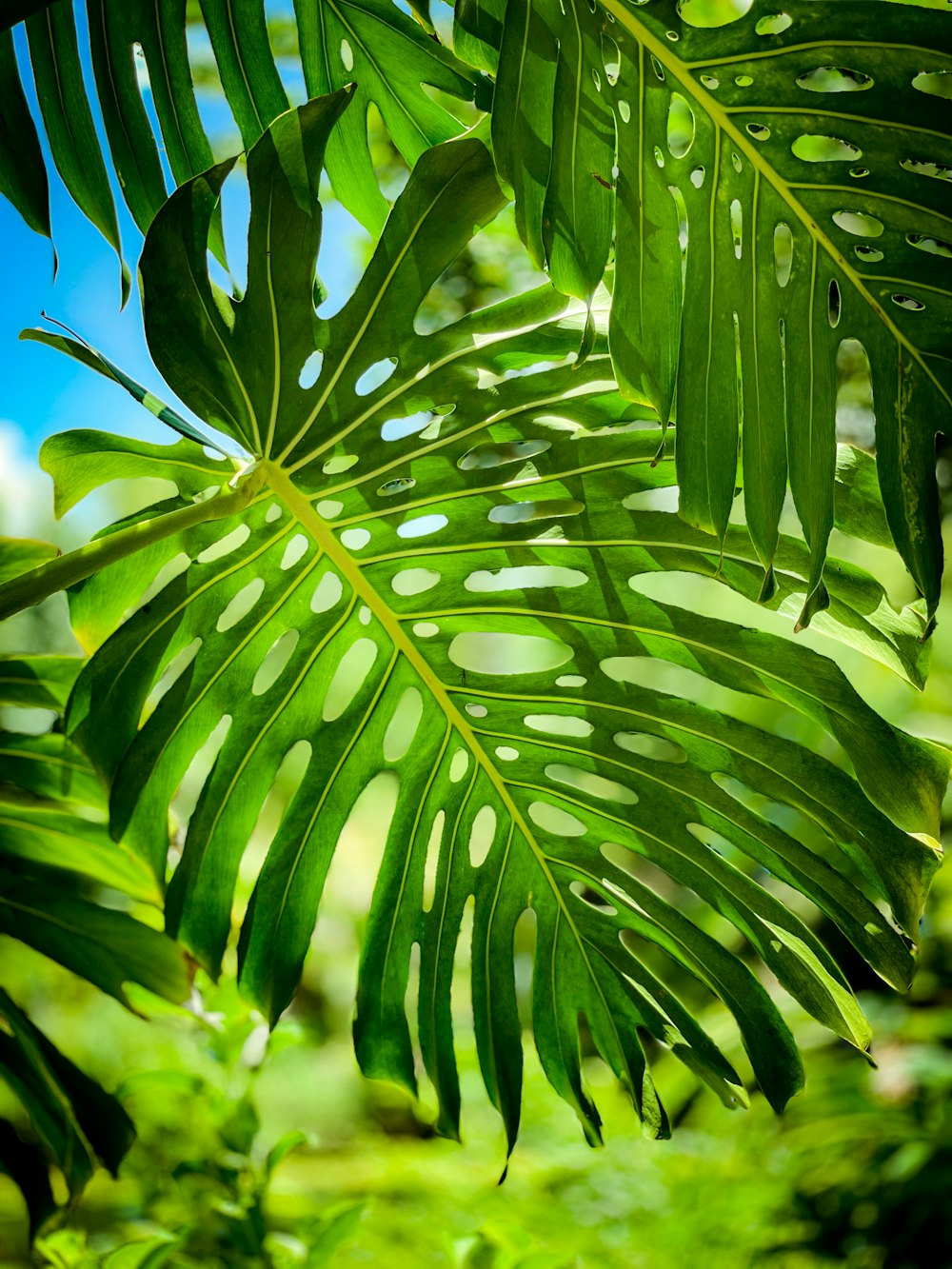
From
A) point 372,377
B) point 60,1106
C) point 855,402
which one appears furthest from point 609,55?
point 855,402

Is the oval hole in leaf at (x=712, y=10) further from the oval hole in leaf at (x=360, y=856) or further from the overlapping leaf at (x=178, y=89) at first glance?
the oval hole in leaf at (x=360, y=856)

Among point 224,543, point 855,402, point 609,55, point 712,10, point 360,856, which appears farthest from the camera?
point 360,856

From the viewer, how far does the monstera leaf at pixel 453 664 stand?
69cm

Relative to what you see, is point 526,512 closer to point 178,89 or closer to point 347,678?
point 178,89

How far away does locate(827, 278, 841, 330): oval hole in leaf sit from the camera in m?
0.64

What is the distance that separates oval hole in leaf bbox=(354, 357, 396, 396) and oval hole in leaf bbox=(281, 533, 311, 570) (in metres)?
0.15

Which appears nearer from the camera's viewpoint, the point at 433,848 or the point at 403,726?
the point at 433,848

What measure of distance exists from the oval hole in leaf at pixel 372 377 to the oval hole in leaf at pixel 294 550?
0.50ft

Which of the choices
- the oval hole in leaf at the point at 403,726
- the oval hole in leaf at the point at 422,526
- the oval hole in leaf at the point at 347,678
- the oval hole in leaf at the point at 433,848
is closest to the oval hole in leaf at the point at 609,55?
the oval hole in leaf at the point at 422,526

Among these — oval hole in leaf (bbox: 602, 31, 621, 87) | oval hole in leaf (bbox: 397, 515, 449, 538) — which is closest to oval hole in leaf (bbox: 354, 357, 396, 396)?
oval hole in leaf (bbox: 397, 515, 449, 538)

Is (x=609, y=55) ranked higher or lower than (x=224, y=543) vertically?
higher

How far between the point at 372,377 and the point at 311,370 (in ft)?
0.25

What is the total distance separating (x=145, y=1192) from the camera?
6.28 feet

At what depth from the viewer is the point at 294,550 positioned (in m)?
0.86
